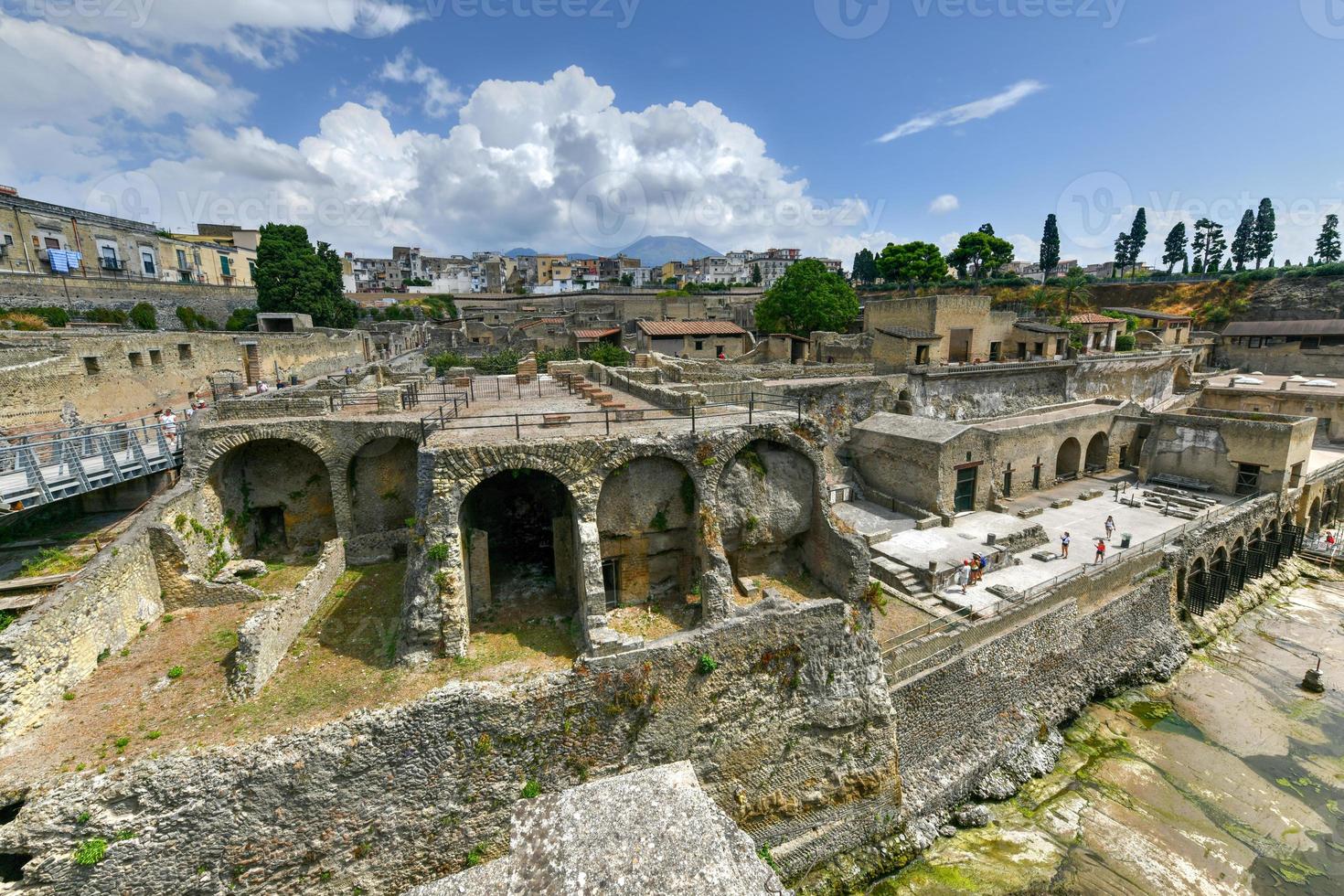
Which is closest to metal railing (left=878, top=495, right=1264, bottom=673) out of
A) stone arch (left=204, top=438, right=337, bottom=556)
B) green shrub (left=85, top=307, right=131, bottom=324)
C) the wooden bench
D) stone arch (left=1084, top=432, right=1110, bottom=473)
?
the wooden bench

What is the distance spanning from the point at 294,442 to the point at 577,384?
1045 centimetres

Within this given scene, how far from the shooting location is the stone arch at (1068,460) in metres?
30.7

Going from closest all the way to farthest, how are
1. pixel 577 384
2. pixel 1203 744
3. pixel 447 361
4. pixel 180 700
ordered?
pixel 180 700 < pixel 1203 744 < pixel 577 384 < pixel 447 361

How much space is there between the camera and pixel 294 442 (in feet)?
58.6

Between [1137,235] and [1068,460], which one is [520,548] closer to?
[1068,460]

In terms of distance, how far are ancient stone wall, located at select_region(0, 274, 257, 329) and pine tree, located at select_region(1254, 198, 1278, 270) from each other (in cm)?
11366

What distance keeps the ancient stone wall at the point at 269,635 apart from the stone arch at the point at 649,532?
6.95 metres

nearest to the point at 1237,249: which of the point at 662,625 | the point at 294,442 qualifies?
the point at 662,625

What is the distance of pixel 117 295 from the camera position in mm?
32938

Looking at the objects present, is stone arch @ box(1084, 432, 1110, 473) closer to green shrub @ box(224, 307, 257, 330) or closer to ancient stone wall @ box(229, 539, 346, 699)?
ancient stone wall @ box(229, 539, 346, 699)

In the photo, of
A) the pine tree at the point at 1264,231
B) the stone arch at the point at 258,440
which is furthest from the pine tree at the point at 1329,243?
the stone arch at the point at 258,440

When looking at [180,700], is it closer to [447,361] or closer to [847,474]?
[847,474]

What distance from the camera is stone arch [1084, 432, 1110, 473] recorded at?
3181cm

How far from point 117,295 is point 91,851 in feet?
120
